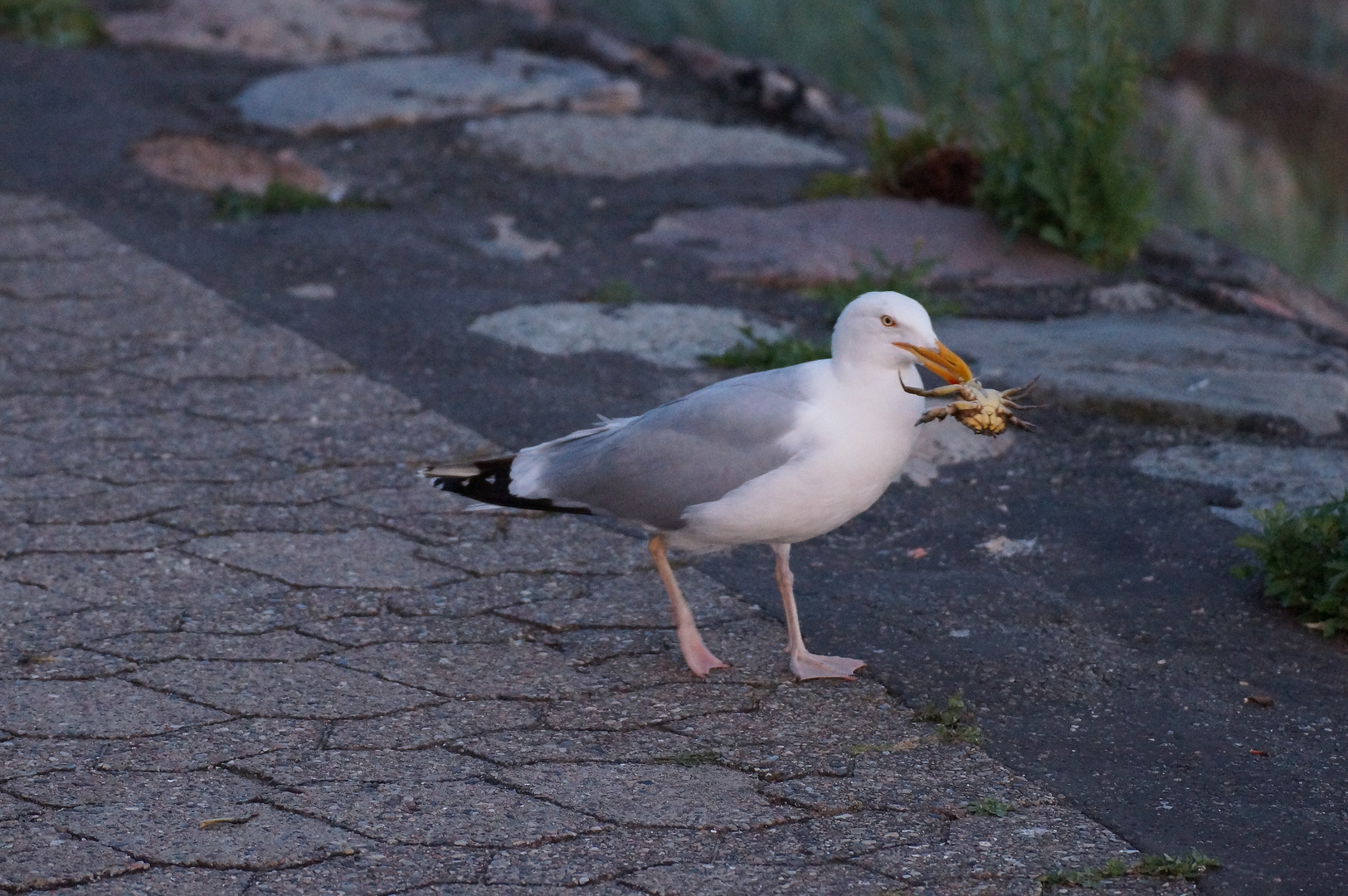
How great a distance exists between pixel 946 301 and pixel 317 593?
2622 millimetres

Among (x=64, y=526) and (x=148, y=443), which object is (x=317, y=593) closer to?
(x=64, y=526)

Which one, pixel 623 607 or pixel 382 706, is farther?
pixel 623 607

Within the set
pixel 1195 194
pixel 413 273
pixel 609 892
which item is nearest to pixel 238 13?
pixel 413 273

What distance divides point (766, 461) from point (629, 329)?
205 cm

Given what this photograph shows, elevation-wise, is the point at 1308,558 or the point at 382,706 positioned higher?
the point at 1308,558

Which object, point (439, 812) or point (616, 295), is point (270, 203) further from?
point (439, 812)

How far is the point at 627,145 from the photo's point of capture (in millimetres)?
6707

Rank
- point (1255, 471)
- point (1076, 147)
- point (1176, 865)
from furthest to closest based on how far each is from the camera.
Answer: point (1076, 147)
point (1255, 471)
point (1176, 865)

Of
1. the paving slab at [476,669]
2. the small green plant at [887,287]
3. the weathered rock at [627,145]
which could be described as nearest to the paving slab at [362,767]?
the paving slab at [476,669]

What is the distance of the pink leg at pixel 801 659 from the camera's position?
3.05m

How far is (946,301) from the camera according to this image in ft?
17.1

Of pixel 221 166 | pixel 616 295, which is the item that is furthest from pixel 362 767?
pixel 221 166

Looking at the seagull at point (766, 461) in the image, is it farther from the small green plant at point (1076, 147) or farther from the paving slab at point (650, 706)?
the small green plant at point (1076, 147)

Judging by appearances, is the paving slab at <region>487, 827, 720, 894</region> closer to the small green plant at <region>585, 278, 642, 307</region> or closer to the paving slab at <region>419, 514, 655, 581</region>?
the paving slab at <region>419, 514, 655, 581</region>
